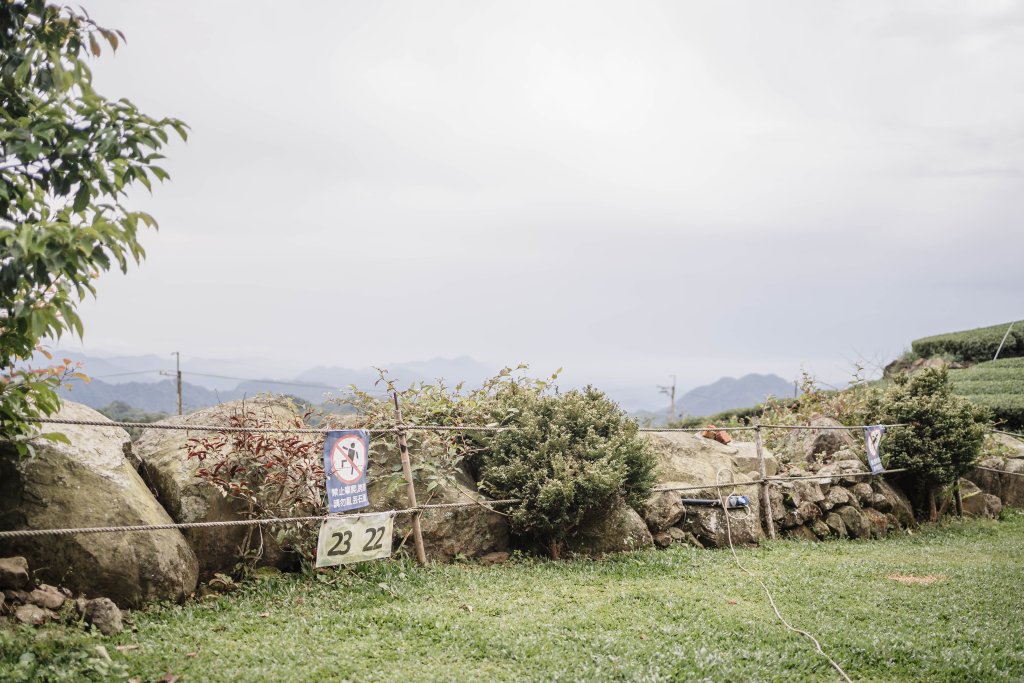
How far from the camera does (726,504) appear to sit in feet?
A: 28.6

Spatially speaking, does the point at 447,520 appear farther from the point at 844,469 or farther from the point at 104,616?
the point at 844,469

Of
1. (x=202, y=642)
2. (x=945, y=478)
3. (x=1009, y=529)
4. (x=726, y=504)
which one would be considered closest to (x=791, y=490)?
(x=726, y=504)

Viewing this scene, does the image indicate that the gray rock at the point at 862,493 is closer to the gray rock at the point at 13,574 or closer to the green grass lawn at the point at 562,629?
the green grass lawn at the point at 562,629

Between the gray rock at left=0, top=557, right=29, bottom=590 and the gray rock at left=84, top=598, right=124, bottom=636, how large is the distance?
463mm

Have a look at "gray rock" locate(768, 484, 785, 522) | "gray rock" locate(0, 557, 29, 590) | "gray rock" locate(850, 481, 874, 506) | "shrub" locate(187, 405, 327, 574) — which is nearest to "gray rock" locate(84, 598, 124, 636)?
Answer: "gray rock" locate(0, 557, 29, 590)

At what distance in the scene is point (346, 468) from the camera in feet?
21.3

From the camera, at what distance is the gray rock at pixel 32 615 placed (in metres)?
4.89

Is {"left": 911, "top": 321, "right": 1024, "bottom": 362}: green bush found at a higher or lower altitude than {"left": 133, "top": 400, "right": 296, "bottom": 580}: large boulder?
higher

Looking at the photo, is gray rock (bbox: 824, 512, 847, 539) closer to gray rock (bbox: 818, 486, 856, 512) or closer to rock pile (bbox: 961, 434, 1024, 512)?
gray rock (bbox: 818, 486, 856, 512)

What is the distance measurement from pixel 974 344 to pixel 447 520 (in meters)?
22.2

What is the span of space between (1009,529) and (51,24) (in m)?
12.3

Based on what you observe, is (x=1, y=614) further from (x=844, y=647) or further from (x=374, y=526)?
(x=844, y=647)

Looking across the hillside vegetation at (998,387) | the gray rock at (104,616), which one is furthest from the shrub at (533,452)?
the hillside vegetation at (998,387)

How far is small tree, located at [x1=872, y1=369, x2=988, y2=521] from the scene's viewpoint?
10172 mm
